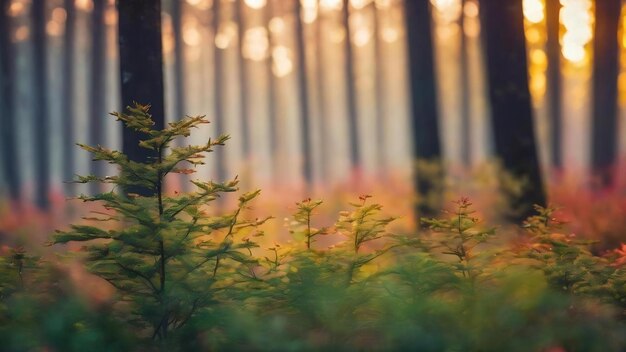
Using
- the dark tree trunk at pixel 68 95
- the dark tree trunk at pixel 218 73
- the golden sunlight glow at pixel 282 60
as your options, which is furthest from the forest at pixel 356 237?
the golden sunlight glow at pixel 282 60

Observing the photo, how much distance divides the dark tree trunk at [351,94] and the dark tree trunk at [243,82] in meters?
4.98

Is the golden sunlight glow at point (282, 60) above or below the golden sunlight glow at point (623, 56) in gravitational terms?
above

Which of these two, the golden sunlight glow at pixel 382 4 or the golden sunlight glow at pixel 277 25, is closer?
the golden sunlight glow at pixel 382 4

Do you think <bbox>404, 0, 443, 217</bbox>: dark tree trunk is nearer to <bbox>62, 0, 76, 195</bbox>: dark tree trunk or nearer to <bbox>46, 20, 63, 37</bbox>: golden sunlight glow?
<bbox>62, 0, 76, 195</bbox>: dark tree trunk

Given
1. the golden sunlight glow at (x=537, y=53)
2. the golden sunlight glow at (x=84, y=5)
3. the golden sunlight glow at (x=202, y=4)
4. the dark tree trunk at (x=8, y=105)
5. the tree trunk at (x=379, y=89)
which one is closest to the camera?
the golden sunlight glow at (x=537, y=53)

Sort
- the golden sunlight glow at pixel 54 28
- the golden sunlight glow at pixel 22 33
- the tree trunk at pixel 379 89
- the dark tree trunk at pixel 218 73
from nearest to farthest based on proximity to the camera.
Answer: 1. the golden sunlight glow at pixel 22 33
2. the tree trunk at pixel 379 89
3. the golden sunlight glow at pixel 54 28
4. the dark tree trunk at pixel 218 73

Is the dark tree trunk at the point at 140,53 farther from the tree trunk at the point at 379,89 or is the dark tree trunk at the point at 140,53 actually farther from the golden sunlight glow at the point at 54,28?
the golden sunlight glow at the point at 54,28

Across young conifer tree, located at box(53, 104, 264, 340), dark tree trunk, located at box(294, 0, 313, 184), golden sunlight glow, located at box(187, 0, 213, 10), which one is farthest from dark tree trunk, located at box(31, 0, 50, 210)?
young conifer tree, located at box(53, 104, 264, 340)

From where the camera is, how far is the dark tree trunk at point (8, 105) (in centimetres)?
2559

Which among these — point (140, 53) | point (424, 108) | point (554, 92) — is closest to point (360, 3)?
point (554, 92)

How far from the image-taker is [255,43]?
3472cm

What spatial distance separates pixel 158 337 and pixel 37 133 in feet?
84.5

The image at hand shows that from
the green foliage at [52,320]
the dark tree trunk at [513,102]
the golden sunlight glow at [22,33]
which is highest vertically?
the golden sunlight glow at [22,33]

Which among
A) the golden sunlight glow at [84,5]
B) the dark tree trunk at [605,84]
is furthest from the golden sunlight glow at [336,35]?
the dark tree trunk at [605,84]
